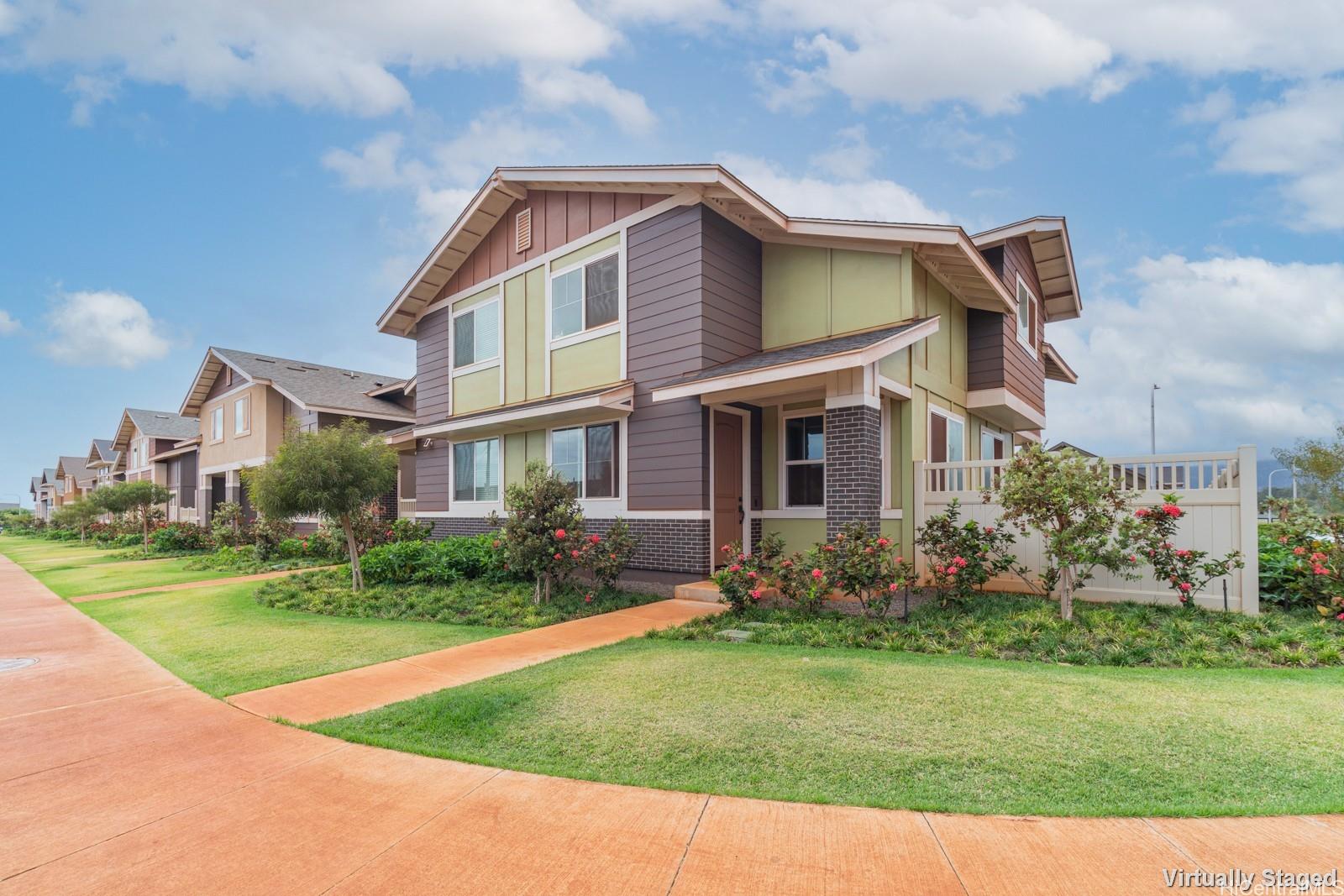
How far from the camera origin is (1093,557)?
7.46 metres

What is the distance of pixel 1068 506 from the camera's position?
7574 millimetres

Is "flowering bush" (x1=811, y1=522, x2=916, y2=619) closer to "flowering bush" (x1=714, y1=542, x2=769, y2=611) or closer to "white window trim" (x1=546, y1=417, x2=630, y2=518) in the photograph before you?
"flowering bush" (x1=714, y1=542, x2=769, y2=611)

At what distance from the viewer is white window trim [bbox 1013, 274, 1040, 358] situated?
1389 cm

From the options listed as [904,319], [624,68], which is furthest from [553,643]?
[624,68]

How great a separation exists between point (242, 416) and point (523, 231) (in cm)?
1808

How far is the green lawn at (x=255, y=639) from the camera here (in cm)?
648

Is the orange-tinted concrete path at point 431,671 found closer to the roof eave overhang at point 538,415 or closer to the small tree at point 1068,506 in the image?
the roof eave overhang at point 538,415

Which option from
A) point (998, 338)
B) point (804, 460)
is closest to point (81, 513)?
point (804, 460)

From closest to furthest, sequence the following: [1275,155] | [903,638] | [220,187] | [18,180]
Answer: [903,638]
[1275,155]
[220,187]
[18,180]

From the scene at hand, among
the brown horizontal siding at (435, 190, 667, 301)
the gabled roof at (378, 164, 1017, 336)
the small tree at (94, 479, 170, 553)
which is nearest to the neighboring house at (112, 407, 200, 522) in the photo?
the small tree at (94, 479, 170, 553)

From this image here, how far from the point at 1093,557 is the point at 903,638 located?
2.56 meters

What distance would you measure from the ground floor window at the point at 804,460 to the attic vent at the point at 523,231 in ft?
22.0

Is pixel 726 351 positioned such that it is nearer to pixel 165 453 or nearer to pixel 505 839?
pixel 505 839

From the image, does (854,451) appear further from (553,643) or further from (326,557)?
(326,557)
